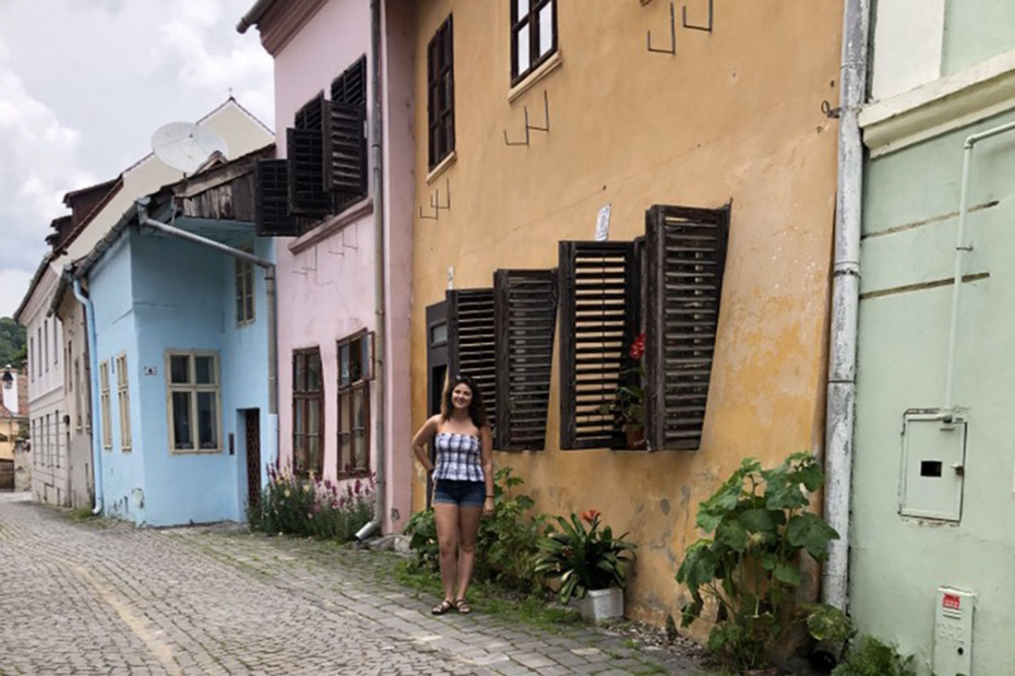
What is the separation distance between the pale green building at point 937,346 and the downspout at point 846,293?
0.04 m

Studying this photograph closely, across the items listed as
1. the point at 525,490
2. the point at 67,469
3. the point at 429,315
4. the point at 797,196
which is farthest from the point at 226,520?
the point at 797,196

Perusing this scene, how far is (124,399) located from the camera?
1672 centimetres

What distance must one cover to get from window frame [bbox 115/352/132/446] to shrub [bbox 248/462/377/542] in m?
4.50

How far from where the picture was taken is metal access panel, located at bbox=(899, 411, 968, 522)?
3695mm

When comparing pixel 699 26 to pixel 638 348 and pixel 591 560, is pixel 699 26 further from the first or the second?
pixel 591 560

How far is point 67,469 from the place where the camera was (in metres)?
24.6

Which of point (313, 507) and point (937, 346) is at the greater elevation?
point (937, 346)

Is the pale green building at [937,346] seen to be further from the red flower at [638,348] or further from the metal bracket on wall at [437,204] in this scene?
the metal bracket on wall at [437,204]

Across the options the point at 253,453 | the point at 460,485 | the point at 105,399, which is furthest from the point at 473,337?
the point at 105,399

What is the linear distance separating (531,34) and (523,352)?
8.70ft

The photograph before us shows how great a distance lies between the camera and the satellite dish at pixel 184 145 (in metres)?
15.4

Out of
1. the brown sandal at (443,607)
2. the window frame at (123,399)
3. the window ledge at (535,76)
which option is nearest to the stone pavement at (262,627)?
the brown sandal at (443,607)

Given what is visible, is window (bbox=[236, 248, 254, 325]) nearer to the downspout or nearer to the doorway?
the doorway

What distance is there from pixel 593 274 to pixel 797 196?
1546 mm
